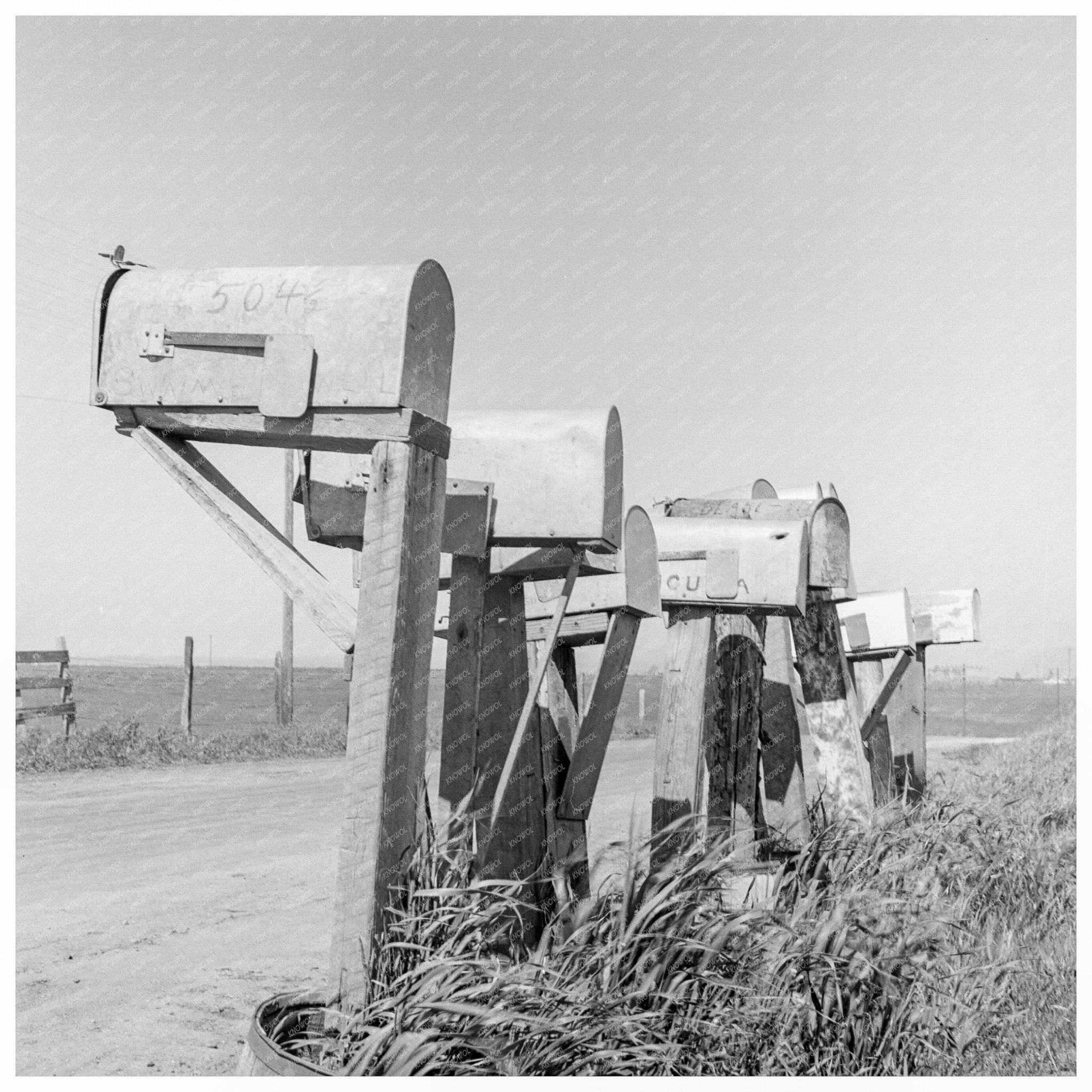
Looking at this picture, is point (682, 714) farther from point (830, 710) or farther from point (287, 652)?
point (287, 652)

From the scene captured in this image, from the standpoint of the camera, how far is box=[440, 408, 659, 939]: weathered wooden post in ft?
11.1

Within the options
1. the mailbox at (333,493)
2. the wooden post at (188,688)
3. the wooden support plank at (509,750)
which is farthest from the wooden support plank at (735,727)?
the wooden post at (188,688)

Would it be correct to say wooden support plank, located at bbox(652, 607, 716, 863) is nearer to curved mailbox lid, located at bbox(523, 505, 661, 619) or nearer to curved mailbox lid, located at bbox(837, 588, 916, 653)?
curved mailbox lid, located at bbox(523, 505, 661, 619)

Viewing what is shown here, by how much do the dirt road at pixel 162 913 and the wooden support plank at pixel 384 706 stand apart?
1.92 ft

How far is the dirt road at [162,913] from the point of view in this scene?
374 cm

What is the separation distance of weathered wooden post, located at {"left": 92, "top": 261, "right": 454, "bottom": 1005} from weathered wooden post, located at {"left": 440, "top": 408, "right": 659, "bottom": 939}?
1.80ft

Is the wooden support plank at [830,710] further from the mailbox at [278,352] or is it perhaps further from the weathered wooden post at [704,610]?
the mailbox at [278,352]

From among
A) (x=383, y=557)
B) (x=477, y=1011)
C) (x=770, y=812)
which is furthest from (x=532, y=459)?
(x=770, y=812)

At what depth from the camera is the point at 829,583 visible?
5.30 meters

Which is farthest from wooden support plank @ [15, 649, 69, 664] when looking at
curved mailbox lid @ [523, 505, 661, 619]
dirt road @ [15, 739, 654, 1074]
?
curved mailbox lid @ [523, 505, 661, 619]

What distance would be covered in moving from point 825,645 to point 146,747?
8.65 metres

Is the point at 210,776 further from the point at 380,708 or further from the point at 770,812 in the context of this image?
the point at 380,708

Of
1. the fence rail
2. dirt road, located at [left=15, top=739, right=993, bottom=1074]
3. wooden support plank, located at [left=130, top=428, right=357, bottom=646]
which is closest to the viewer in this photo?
wooden support plank, located at [left=130, top=428, right=357, bottom=646]

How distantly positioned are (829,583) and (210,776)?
25.1ft
